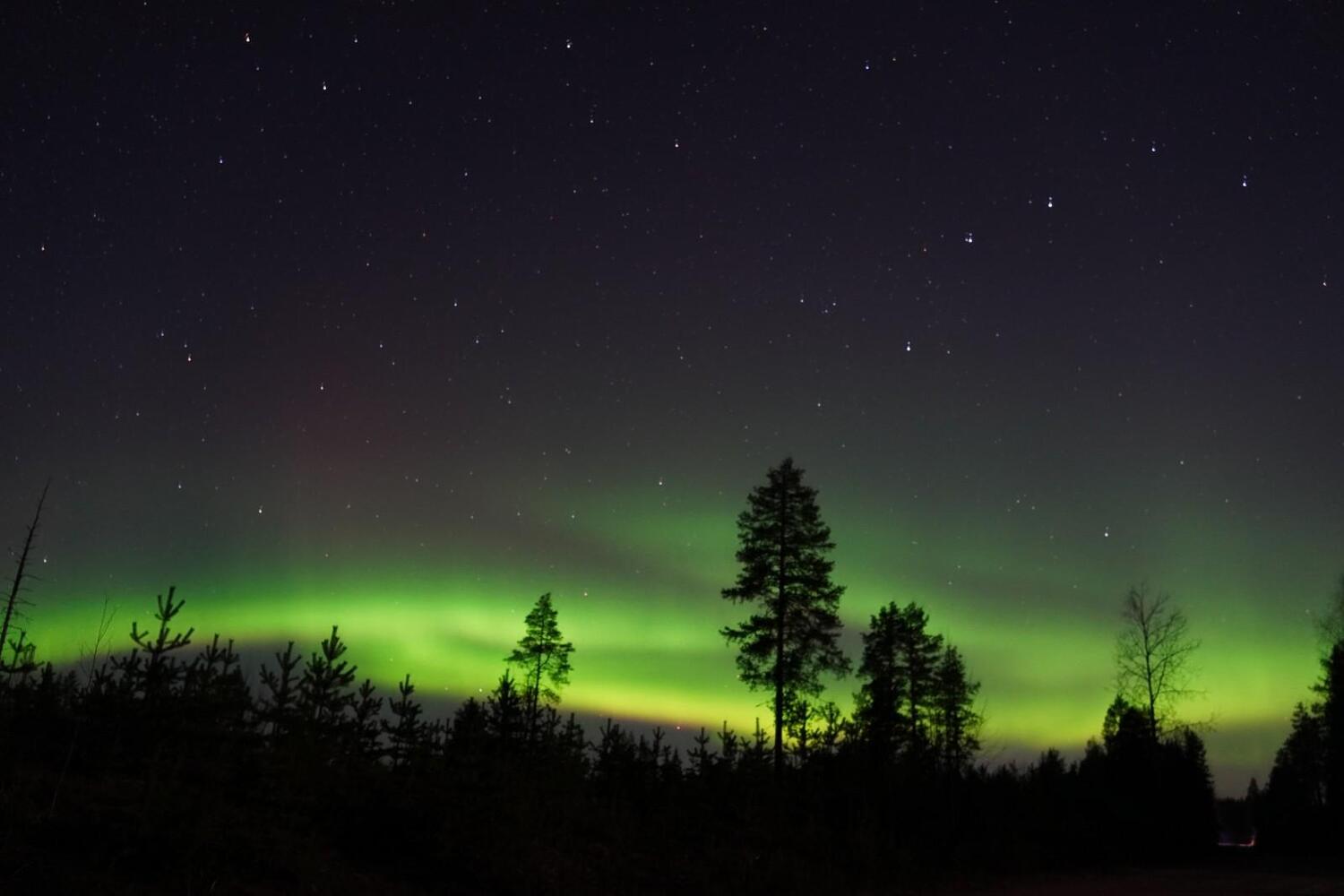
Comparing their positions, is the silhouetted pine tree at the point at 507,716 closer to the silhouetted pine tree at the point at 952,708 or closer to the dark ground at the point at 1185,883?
the dark ground at the point at 1185,883

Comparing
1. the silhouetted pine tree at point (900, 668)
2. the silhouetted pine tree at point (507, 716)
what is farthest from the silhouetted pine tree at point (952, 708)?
the silhouetted pine tree at point (507, 716)

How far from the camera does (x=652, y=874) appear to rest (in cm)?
1653

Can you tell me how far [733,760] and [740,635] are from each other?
10.7 m

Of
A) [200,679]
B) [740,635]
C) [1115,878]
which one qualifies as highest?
[740,635]

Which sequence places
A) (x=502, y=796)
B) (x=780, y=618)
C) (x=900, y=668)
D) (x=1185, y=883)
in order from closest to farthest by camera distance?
1. (x=502, y=796)
2. (x=1185, y=883)
3. (x=780, y=618)
4. (x=900, y=668)

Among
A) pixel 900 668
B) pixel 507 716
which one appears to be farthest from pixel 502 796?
pixel 900 668

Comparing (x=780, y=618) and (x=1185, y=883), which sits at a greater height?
(x=780, y=618)

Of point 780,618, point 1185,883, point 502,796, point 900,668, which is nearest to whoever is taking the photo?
point 502,796

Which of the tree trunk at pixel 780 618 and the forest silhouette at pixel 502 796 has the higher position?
the tree trunk at pixel 780 618

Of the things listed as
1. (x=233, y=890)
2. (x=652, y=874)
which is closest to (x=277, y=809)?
(x=233, y=890)

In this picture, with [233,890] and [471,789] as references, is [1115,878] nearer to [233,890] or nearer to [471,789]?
[471,789]

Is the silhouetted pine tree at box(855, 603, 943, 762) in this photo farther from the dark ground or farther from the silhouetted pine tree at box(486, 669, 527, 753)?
the silhouetted pine tree at box(486, 669, 527, 753)

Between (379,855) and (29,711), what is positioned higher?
(29,711)

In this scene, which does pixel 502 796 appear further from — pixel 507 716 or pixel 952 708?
pixel 952 708
